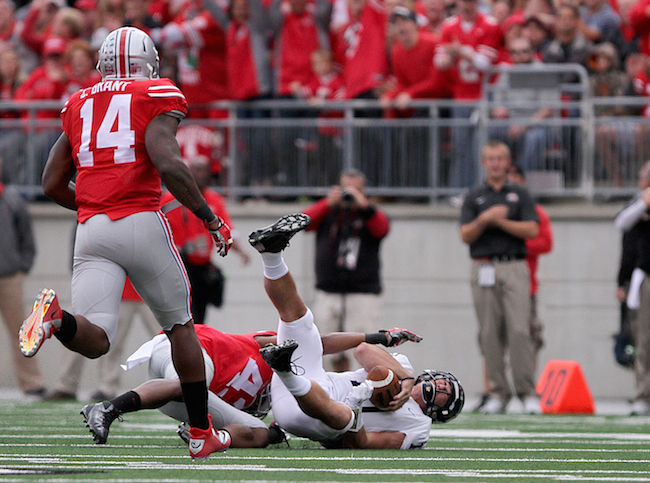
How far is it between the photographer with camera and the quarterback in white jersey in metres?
4.64

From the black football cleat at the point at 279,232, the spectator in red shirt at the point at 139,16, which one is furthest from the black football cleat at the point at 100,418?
the spectator in red shirt at the point at 139,16

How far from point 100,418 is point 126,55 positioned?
5.88 feet

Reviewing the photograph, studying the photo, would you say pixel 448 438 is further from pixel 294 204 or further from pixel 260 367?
pixel 294 204

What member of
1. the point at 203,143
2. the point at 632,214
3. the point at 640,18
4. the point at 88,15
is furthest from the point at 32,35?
the point at 632,214

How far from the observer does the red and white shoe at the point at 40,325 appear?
5.75 meters

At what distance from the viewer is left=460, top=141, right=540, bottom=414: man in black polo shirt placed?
1125 cm

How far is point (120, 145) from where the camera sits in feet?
20.5

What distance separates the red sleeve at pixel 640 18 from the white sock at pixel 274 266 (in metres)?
7.89

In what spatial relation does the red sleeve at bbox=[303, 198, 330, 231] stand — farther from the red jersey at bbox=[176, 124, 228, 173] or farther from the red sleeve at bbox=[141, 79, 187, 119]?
the red sleeve at bbox=[141, 79, 187, 119]

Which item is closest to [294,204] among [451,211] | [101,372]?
[451,211]

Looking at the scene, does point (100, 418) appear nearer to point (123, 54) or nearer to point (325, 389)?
point (325, 389)

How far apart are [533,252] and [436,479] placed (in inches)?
267

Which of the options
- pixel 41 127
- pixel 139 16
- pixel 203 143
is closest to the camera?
pixel 203 143

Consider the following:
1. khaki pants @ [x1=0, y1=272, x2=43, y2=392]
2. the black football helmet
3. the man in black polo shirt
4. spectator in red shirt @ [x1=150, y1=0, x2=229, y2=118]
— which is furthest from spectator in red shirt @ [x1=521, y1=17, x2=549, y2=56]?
the black football helmet
